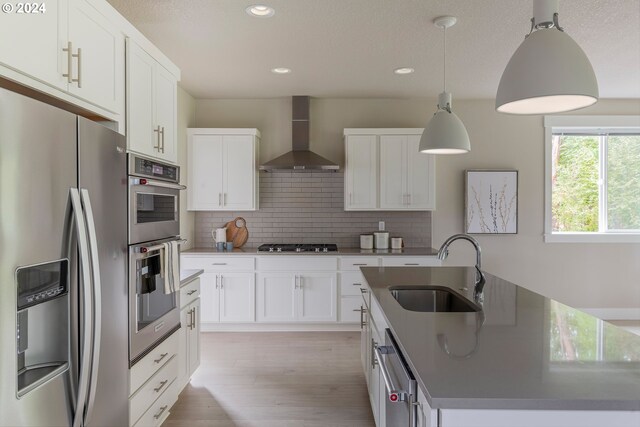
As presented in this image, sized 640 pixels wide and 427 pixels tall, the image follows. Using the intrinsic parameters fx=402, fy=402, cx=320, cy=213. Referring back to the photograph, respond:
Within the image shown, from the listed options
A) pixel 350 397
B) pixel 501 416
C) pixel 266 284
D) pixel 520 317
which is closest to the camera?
pixel 501 416

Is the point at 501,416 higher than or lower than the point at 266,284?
higher

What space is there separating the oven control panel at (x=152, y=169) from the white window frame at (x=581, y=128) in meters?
4.38

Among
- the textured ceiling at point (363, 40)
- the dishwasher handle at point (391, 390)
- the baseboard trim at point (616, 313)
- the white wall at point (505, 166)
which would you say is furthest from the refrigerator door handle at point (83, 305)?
the baseboard trim at point (616, 313)

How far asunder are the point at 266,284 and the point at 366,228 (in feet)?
4.69

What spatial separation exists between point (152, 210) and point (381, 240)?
3.01 m

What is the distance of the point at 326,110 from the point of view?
16.3 feet

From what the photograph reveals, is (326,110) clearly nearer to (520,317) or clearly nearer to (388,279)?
(388,279)

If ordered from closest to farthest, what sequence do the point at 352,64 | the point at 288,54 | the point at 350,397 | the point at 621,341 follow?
1. the point at 621,341
2. the point at 350,397
3. the point at 288,54
4. the point at 352,64

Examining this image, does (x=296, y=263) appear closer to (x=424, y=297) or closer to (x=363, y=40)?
(x=424, y=297)

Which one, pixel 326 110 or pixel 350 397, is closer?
pixel 350 397

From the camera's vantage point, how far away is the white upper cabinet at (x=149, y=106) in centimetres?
206

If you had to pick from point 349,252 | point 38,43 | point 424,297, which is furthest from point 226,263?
point 38,43

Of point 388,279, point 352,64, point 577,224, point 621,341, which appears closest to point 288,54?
point 352,64

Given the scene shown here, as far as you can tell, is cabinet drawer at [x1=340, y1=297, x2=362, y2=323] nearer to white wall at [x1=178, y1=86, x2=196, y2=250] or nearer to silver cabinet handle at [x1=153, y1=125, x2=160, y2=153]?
white wall at [x1=178, y1=86, x2=196, y2=250]
